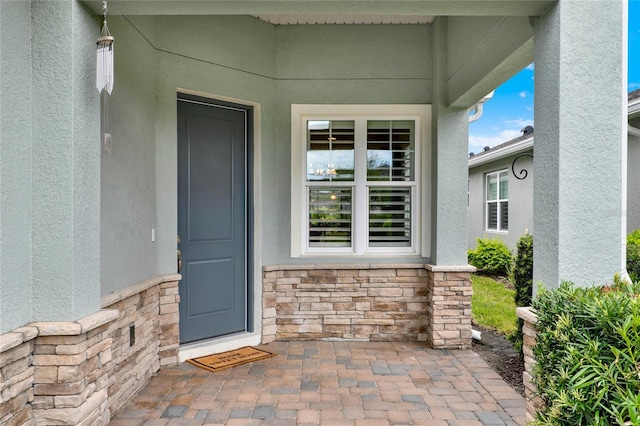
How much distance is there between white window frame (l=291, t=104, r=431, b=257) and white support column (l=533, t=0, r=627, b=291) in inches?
104

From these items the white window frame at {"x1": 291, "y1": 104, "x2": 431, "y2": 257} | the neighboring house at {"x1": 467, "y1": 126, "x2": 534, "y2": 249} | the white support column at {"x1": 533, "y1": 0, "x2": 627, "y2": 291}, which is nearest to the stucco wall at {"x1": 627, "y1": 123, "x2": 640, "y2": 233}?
the neighboring house at {"x1": 467, "y1": 126, "x2": 534, "y2": 249}

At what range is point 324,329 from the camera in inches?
204

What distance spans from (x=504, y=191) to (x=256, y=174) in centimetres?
831

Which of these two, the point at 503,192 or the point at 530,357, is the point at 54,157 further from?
the point at 503,192

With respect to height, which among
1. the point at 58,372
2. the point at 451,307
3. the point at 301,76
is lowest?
the point at 451,307

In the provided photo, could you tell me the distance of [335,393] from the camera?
3662mm

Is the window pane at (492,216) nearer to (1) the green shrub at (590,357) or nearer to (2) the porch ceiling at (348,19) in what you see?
(2) the porch ceiling at (348,19)

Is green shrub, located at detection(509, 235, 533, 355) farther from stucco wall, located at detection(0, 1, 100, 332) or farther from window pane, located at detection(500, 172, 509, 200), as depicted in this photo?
window pane, located at detection(500, 172, 509, 200)

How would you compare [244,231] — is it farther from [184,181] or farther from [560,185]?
[560,185]

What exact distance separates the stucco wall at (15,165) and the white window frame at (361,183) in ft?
10.0

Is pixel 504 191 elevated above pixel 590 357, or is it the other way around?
pixel 504 191

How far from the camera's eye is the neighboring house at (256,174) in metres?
2.47

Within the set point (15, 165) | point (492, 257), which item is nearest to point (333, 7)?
point (15, 165)

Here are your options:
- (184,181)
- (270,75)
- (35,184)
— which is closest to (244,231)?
(184,181)
